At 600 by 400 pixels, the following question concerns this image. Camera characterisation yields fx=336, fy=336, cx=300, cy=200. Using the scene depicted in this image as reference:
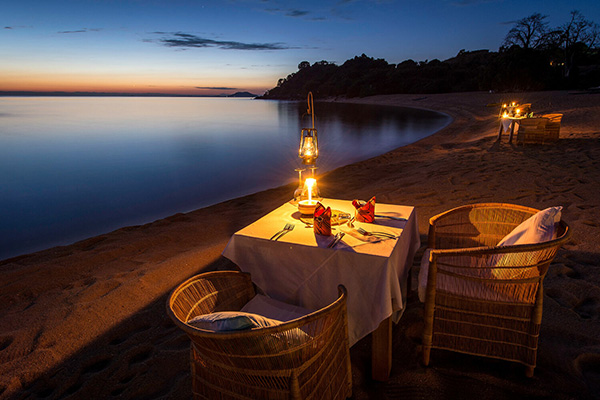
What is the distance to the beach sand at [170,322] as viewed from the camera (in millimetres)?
1766

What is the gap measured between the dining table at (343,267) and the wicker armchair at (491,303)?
22cm

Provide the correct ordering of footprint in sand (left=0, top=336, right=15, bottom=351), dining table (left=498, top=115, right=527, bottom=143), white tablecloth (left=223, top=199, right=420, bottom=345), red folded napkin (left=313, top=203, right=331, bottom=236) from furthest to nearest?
dining table (left=498, top=115, right=527, bottom=143)
footprint in sand (left=0, top=336, right=15, bottom=351)
red folded napkin (left=313, top=203, right=331, bottom=236)
white tablecloth (left=223, top=199, right=420, bottom=345)

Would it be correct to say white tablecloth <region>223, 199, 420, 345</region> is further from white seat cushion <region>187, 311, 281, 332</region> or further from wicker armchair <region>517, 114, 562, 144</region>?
wicker armchair <region>517, 114, 562, 144</region>

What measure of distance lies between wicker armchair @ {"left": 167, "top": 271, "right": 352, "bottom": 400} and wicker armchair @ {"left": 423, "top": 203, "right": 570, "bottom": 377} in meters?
0.59

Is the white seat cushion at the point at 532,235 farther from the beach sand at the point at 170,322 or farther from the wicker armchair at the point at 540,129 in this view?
the wicker armchair at the point at 540,129

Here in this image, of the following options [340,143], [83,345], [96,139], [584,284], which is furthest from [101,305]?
[96,139]

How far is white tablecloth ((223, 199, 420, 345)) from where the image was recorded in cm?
162

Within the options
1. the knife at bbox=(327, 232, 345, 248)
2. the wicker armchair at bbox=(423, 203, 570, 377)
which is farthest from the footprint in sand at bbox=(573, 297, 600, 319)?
the knife at bbox=(327, 232, 345, 248)

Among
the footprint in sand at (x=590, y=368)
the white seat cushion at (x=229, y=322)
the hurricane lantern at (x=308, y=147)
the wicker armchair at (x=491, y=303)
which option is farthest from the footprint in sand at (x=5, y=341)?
the footprint in sand at (x=590, y=368)

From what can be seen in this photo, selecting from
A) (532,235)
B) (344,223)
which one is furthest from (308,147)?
(532,235)

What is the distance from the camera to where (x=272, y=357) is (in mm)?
1178

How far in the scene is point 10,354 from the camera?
2.08 m

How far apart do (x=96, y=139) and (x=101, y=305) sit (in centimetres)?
1609

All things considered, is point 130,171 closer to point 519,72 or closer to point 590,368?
point 590,368
